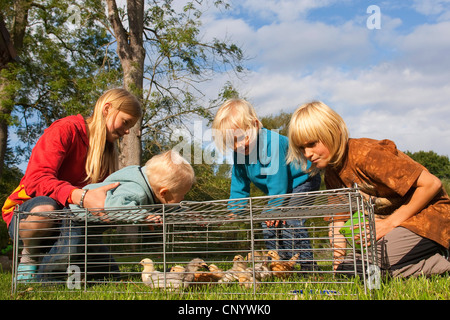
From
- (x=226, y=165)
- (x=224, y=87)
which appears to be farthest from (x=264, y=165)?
(x=226, y=165)

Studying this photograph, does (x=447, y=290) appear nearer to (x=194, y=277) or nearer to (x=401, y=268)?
(x=401, y=268)

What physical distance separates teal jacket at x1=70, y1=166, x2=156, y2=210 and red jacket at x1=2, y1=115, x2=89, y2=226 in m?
0.24

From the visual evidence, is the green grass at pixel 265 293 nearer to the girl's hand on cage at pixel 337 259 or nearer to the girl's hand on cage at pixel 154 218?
the girl's hand on cage at pixel 337 259

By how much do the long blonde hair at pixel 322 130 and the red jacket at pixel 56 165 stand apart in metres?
1.48

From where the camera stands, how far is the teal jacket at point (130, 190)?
238 centimetres

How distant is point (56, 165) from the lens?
108 inches

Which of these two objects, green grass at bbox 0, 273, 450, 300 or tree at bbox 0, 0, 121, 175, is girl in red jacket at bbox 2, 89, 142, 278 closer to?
green grass at bbox 0, 273, 450, 300

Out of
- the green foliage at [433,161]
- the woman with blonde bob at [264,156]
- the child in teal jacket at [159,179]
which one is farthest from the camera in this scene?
the green foliage at [433,161]

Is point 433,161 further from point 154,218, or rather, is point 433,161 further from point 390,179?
point 154,218

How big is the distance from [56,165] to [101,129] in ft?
1.49

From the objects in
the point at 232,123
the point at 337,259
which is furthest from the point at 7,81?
the point at 337,259

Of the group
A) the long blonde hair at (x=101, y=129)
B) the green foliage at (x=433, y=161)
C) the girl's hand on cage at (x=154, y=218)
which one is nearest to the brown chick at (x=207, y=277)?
the girl's hand on cage at (x=154, y=218)

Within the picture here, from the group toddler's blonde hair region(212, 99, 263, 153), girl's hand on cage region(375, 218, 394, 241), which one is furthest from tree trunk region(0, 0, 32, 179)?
girl's hand on cage region(375, 218, 394, 241)
